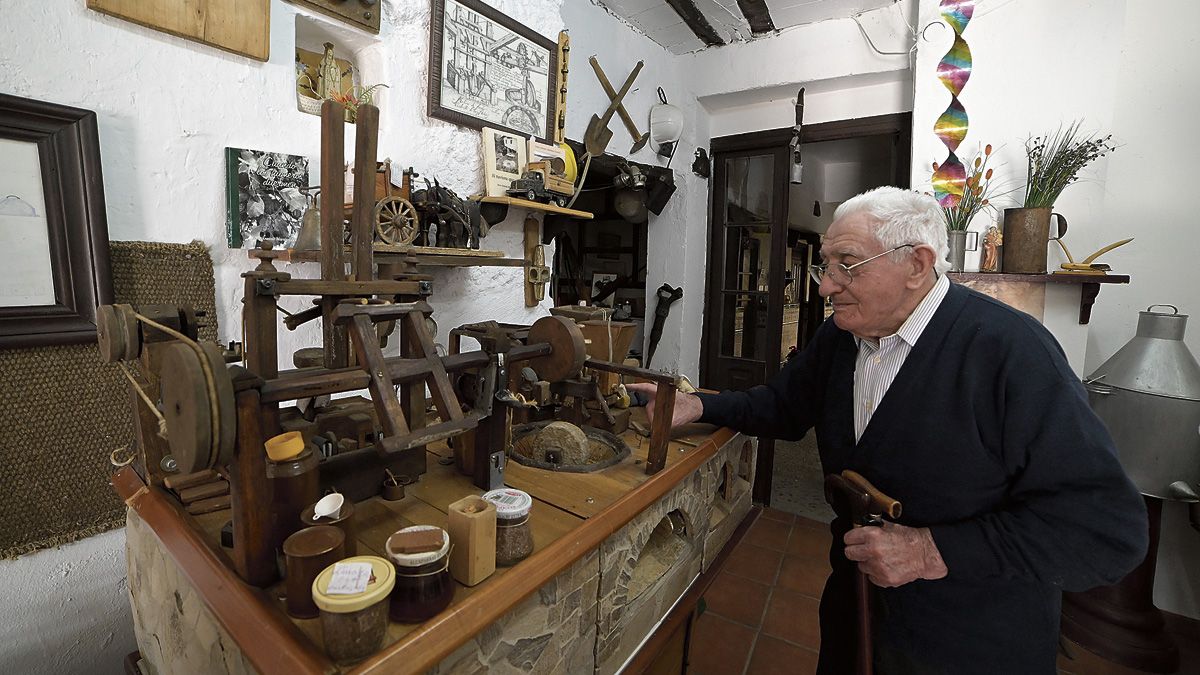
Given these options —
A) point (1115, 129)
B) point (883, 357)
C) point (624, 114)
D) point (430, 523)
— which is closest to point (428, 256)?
point (430, 523)

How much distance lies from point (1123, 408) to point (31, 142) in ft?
13.7

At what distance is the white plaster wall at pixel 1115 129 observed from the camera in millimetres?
2715

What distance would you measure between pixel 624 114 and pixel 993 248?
2.40 m

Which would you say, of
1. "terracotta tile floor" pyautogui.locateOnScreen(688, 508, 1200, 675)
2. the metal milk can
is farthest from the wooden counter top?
the metal milk can

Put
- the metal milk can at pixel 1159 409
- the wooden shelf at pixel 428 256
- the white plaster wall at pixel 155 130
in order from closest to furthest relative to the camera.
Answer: the white plaster wall at pixel 155 130 < the wooden shelf at pixel 428 256 < the metal milk can at pixel 1159 409

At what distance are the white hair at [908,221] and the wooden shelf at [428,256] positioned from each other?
1.39 meters

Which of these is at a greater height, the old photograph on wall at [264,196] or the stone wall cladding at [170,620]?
the old photograph on wall at [264,196]

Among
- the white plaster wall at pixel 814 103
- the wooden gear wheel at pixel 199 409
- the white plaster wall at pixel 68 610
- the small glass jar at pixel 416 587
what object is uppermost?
the white plaster wall at pixel 814 103

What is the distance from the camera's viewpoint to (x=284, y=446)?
3.28 ft

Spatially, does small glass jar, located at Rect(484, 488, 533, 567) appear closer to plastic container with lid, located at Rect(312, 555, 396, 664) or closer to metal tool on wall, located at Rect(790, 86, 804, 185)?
plastic container with lid, located at Rect(312, 555, 396, 664)

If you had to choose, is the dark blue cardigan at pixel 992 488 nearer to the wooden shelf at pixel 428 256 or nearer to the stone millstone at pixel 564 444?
the stone millstone at pixel 564 444

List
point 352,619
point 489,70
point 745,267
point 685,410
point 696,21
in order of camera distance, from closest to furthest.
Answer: point 352,619, point 685,410, point 489,70, point 696,21, point 745,267

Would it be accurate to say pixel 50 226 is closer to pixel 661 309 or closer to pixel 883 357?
pixel 883 357

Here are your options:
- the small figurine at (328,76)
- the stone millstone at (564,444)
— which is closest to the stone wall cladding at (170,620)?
the stone millstone at (564,444)
